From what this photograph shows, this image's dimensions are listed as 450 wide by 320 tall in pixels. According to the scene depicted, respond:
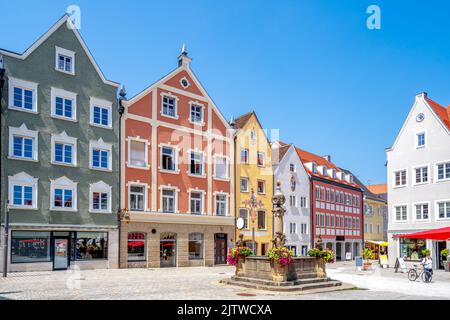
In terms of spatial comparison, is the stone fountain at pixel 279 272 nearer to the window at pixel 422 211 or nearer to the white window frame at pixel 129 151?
the white window frame at pixel 129 151

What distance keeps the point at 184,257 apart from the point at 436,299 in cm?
2242

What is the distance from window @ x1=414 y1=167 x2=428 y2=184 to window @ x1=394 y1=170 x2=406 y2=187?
132cm

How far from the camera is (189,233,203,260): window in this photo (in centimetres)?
3828

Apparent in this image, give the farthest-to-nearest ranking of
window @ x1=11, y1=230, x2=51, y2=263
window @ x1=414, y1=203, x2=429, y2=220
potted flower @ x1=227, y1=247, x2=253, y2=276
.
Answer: window @ x1=414, y1=203, x2=429, y2=220 < window @ x1=11, y1=230, x2=51, y2=263 < potted flower @ x1=227, y1=247, x2=253, y2=276

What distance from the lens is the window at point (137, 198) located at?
3478 centimetres

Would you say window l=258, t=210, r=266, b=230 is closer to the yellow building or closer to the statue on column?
the yellow building

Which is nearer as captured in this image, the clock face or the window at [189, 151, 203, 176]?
the window at [189, 151, 203, 176]

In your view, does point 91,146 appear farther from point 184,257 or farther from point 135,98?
point 184,257

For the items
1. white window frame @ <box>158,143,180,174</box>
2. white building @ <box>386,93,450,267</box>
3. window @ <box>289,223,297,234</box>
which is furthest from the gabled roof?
white building @ <box>386,93,450,267</box>

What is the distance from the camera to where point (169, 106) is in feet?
125

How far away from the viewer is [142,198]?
116ft

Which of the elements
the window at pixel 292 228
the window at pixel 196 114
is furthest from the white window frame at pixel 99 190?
the window at pixel 292 228

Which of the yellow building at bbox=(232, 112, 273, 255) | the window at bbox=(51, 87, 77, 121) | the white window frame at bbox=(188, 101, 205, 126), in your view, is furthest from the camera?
the yellow building at bbox=(232, 112, 273, 255)
